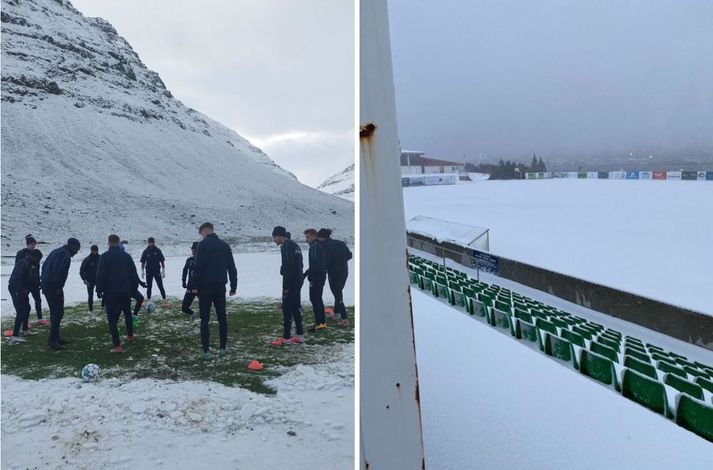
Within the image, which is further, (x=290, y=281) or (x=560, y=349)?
(x=560, y=349)

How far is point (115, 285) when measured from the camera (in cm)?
238

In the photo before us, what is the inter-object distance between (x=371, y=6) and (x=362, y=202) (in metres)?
0.38

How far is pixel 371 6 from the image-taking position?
2.95 feet

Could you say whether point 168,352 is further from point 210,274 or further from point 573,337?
point 573,337

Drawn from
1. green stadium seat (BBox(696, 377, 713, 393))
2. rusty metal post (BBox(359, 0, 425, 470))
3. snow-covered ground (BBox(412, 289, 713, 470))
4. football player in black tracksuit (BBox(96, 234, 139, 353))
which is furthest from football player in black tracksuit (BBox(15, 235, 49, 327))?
green stadium seat (BBox(696, 377, 713, 393))

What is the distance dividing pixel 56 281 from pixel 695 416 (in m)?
3.33

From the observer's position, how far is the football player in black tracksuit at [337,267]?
2.08m

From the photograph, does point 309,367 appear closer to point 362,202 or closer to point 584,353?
point 362,202

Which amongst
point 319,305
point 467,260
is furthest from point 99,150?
point 467,260

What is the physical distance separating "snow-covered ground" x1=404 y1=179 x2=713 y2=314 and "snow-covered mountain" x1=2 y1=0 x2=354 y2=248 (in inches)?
241

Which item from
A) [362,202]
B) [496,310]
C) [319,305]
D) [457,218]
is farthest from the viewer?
[457,218]

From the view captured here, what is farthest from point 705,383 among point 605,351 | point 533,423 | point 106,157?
point 106,157

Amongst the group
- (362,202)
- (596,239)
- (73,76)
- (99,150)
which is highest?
(73,76)

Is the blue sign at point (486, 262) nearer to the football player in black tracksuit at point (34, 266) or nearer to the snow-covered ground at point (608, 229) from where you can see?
the snow-covered ground at point (608, 229)
